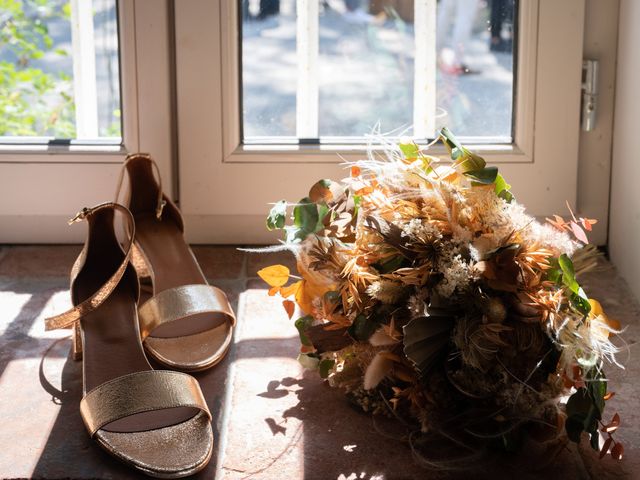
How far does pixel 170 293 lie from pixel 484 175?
52 centimetres

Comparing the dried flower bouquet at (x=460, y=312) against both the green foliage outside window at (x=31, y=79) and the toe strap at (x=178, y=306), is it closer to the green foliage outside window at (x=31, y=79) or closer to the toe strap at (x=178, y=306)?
the toe strap at (x=178, y=306)

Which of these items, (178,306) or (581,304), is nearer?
(581,304)

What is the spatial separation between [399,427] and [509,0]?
941mm

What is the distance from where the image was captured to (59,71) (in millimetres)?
1821

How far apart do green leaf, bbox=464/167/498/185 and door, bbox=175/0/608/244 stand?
26.2 inches

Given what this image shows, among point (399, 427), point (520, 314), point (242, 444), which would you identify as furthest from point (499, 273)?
point (242, 444)

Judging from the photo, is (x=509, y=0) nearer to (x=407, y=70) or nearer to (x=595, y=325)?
(x=407, y=70)

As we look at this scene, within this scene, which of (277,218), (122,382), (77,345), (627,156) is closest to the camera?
(122,382)

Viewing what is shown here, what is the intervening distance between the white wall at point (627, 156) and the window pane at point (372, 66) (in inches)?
7.9

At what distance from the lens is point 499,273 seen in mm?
1068

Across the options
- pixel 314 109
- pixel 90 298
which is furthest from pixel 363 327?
pixel 314 109

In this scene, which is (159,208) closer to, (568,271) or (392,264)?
(392,264)

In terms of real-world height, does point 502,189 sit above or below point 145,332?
above

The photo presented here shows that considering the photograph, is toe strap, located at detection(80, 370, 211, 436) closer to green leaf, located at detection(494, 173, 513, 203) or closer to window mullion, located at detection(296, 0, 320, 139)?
green leaf, located at detection(494, 173, 513, 203)
